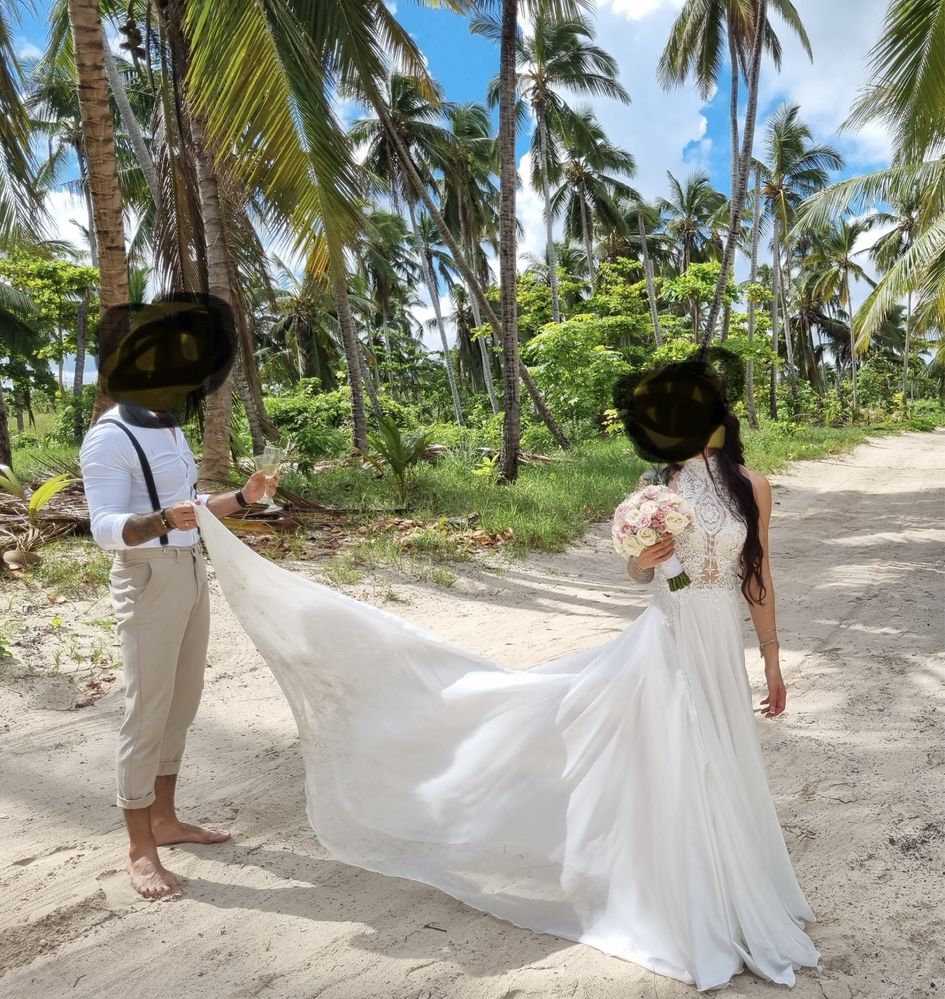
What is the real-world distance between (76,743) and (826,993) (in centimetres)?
366

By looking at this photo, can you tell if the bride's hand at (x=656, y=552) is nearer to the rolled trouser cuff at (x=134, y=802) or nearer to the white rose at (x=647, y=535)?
the white rose at (x=647, y=535)

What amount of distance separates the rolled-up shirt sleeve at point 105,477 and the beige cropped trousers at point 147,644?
18cm

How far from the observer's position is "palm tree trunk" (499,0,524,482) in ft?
37.2

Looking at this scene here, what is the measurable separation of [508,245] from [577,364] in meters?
5.30

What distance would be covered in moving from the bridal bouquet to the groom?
4.19 ft

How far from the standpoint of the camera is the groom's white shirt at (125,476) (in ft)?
8.62

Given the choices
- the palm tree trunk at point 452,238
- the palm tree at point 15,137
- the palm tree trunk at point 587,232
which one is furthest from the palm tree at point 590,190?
the palm tree at point 15,137

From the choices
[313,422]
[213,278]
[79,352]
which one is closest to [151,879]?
[213,278]

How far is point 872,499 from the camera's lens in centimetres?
1240

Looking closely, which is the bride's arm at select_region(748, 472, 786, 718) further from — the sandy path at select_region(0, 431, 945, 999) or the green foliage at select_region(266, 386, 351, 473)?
the green foliage at select_region(266, 386, 351, 473)

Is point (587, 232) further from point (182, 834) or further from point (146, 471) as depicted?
point (182, 834)

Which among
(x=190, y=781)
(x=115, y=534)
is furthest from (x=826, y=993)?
(x=190, y=781)

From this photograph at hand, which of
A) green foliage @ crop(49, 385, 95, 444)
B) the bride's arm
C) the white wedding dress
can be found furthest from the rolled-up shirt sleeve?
green foliage @ crop(49, 385, 95, 444)

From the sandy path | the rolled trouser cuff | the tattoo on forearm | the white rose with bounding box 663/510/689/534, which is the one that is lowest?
the sandy path
